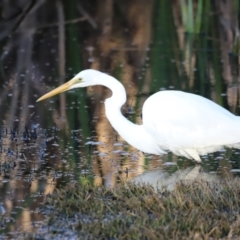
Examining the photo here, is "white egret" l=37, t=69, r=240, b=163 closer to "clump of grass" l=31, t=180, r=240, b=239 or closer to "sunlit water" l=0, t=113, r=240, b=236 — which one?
"sunlit water" l=0, t=113, r=240, b=236

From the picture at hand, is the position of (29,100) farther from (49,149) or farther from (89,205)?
(89,205)

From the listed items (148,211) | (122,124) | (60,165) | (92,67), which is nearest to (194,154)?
(122,124)

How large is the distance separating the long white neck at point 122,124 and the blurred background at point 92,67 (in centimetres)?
17

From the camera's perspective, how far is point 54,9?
40.9 ft

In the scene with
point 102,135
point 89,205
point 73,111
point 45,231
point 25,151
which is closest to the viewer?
point 45,231

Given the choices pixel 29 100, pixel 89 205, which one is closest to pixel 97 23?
pixel 29 100

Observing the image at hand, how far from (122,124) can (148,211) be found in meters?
1.37

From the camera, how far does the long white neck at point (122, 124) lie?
5.32 meters

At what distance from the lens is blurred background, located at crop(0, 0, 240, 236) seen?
5199mm

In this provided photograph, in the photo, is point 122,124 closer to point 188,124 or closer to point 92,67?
point 188,124

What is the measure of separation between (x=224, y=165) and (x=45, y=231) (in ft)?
6.15

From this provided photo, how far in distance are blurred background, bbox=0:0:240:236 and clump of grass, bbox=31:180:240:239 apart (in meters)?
0.24

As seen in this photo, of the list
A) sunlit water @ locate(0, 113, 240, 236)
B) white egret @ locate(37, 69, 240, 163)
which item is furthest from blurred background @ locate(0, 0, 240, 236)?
white egret @ locate(37, 69, 240, 163)

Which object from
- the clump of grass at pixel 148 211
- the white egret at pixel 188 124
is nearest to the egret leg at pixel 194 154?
the white egret at pixel 188 124
